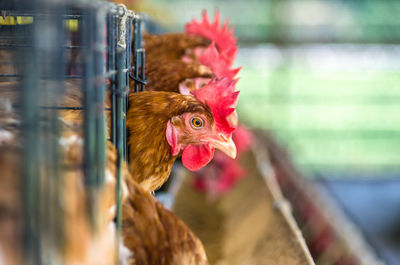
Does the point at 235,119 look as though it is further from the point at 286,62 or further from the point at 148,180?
the point at 286,62

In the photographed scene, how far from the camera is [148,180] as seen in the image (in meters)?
1.01

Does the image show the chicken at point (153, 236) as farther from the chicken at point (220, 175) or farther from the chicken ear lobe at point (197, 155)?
the chicken at point (220, 175)

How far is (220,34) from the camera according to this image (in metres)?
1.60

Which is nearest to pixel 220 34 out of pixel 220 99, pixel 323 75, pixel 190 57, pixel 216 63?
pixel 190 57

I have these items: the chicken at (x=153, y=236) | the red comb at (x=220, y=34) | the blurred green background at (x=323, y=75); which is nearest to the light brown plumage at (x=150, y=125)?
the chicken at (x=153, y=236)

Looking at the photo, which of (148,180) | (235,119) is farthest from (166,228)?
(235,119)

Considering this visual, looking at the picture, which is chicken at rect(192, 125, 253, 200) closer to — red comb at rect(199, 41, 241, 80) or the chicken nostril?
red comb at rect(199, 41, 241, 80)

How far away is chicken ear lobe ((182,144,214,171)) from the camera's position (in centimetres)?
105

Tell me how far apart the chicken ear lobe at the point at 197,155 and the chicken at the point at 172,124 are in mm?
32

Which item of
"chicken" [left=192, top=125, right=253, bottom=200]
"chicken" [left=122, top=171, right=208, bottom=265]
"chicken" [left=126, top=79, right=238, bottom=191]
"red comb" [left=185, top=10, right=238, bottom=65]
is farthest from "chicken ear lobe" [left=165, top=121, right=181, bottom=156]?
"chicken" [left=192, top=125, right=253, bottom=200]

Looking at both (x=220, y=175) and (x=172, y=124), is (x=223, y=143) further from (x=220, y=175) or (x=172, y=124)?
(x=220, y=175)

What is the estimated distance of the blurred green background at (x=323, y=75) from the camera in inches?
216

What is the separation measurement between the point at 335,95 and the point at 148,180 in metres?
5.24

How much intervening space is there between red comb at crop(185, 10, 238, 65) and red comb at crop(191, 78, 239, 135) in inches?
17.0
